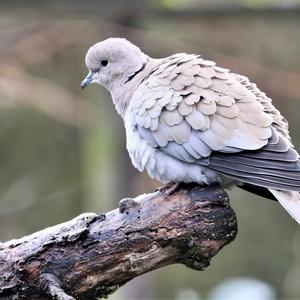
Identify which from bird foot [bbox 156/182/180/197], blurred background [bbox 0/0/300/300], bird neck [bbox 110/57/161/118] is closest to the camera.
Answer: bird foot [bbox 156/182/180/197]

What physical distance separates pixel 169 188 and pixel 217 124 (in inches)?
14.1

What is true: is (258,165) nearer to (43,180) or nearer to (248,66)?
(248,66)

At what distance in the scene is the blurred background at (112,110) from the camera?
215 inches

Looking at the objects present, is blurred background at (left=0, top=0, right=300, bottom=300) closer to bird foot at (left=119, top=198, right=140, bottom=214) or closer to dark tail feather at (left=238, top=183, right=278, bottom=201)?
dark tail feather at (left=238, top=183, right=278, bottom=201)

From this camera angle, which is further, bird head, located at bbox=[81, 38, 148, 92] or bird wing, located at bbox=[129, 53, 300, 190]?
bird head, located at bbox=[81, 38, 148, 92]

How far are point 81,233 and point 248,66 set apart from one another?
10.4ft

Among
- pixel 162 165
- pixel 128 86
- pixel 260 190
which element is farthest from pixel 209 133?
pixel 128 86

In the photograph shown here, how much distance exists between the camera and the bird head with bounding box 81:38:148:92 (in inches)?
170

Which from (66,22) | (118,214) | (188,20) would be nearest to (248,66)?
(188,20)

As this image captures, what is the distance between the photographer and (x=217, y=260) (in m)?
8.31

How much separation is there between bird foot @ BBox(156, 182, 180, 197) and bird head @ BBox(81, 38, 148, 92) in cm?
99

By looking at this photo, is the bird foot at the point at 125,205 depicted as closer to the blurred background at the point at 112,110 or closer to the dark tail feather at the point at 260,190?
the dark tail feather at the point at 260,190

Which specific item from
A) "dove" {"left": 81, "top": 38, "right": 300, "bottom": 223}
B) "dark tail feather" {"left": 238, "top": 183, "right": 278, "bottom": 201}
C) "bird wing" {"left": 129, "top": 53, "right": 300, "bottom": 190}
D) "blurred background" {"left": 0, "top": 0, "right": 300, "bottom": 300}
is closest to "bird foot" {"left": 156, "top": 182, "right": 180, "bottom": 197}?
"dove" {"left": 81, "top": 38, "right": 300, "bottom": 223}

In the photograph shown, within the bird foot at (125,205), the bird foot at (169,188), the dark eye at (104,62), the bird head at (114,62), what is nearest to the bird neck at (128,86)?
the bird head at (114,62)
